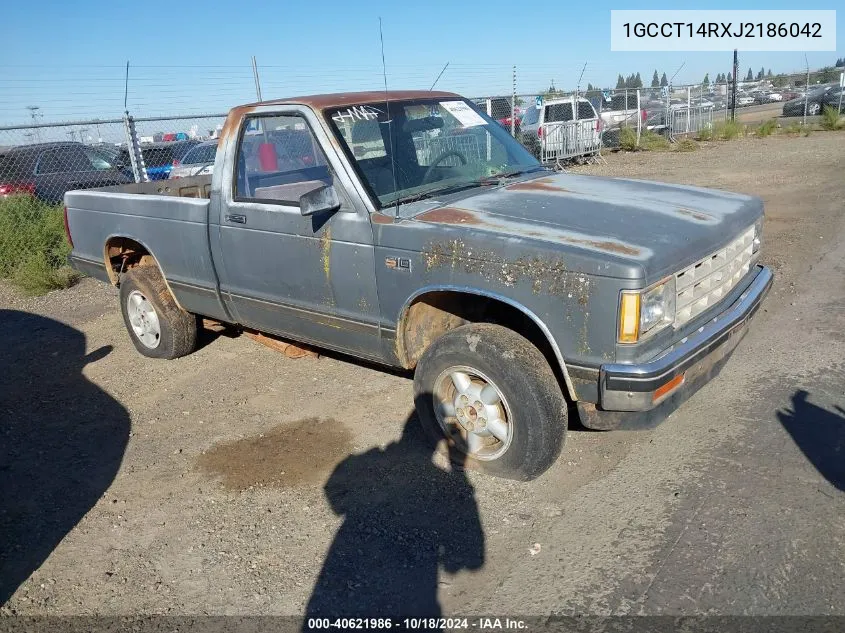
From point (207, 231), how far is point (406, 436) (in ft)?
6.40

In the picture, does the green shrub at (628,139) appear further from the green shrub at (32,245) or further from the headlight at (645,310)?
the headlight at (645,310)

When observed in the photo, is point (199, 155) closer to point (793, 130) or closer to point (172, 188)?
point (172, 188)

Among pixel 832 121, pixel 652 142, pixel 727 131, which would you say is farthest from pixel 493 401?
pixel 832 121

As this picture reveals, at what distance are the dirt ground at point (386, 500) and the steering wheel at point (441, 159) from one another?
1518 millimetres

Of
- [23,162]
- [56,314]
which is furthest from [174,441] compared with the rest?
[23,162]

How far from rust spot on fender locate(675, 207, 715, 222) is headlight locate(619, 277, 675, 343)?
65cm

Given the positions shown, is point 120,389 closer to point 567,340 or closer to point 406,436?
point 406,436

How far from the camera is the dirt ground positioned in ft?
9.52

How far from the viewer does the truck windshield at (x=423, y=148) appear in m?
4.05

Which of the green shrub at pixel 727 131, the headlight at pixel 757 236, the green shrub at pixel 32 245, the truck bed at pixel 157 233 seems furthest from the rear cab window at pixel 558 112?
the headlight at pixel 757 236

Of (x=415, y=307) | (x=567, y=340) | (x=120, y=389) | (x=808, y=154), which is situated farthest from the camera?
(x=808, y=154)

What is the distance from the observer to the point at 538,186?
4.27m

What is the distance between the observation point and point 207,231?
15.5 feet

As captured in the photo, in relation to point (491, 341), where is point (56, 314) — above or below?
below
